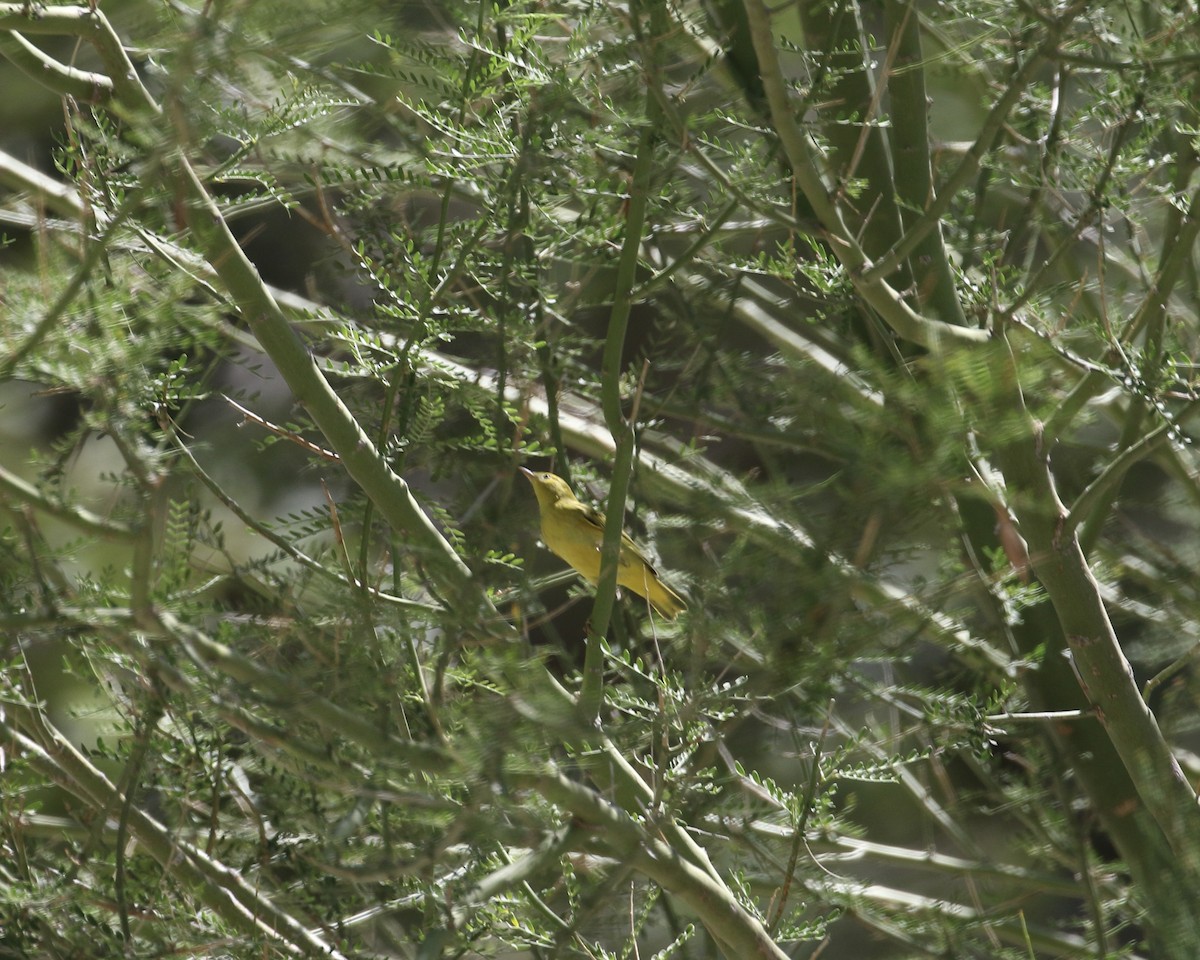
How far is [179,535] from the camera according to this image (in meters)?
2.02

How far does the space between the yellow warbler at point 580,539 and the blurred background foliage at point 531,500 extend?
0.08m

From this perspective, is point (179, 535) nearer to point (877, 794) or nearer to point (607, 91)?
point (607, 91)

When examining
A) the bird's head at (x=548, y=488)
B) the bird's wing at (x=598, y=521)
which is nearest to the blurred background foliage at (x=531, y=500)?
the bird's wing at (x=598, y=521)

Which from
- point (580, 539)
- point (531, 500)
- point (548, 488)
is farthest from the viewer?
point (531, 500)

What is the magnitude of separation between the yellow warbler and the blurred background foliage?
0.08m

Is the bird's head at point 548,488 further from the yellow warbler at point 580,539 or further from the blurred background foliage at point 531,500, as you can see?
the blurred background foliage at point 531,500

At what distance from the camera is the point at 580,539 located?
3262mm

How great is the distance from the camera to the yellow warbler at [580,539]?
10.5 ft

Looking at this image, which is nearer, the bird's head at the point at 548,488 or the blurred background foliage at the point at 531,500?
the blurred background foliage at the point at 531,500

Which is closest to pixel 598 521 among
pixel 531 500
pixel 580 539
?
pixel 580 539

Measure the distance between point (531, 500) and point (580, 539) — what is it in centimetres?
43

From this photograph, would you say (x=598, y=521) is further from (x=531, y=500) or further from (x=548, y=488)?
(x=531, y=500)

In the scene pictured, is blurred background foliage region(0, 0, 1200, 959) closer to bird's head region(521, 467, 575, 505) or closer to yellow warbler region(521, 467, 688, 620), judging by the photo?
yellow warbler region(521, 467, 688, 620)

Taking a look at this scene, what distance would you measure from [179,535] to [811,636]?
1.11 meters
